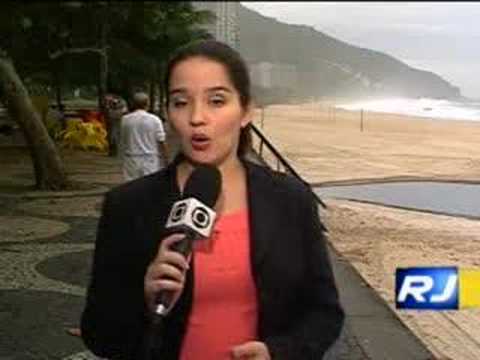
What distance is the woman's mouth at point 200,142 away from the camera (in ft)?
5.42

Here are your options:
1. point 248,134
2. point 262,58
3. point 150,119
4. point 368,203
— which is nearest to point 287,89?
point 262,58

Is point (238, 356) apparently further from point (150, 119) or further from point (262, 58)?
point (150, 119)

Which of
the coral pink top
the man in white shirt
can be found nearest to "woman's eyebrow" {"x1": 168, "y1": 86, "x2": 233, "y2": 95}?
the coral pink top

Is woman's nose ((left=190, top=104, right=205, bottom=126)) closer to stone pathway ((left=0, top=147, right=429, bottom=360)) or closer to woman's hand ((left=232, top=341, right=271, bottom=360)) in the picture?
woman's hand ((left=232, top=341, right=271, bottom=360))

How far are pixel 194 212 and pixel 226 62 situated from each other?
36cm

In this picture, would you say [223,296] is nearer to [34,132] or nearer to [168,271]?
[168,271]

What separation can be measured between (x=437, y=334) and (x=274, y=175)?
4088mm

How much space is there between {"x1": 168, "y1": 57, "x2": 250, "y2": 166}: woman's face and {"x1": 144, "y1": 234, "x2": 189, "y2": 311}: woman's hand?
199 mm

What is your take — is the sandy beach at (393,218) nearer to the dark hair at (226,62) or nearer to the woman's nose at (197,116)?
the dark hair at (226,62)

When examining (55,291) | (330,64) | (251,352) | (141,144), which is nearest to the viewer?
(251,352)

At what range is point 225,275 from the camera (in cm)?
169

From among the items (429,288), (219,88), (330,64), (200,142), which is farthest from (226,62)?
(429,288)

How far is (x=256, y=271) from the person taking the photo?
1.70 metres

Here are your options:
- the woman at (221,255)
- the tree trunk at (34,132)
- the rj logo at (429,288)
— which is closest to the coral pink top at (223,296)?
the woman at (221,255)
